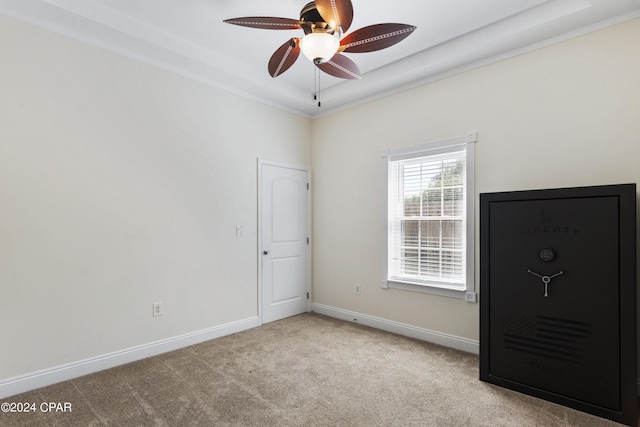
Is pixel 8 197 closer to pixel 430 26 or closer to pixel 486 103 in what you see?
pixel 430 26

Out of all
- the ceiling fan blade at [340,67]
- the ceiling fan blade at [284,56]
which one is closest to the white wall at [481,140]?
the ceiling fan blade at [340,67]

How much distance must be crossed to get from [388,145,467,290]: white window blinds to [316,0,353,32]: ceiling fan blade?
76.9 inches

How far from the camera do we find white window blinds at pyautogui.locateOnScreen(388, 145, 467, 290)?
344cm

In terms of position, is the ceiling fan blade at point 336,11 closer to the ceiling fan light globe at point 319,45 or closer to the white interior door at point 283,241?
A: the ceiling fan light globe at point 319,45

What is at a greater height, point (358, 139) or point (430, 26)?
point (430, 26)

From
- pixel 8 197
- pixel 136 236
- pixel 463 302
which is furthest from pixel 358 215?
pixel 8 197

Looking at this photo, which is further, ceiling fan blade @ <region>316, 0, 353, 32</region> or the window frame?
the window frame

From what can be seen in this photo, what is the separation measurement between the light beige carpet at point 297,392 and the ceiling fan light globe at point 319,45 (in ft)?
7.94

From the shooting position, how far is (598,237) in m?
2.25

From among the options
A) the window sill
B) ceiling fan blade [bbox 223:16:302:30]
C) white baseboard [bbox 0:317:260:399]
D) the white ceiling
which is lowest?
white baseboard [bbox 0:317:260:399]

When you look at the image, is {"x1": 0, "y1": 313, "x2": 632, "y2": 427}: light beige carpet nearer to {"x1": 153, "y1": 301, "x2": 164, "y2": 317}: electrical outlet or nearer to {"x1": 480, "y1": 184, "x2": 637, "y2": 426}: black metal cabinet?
{"x1": 480, "y1": 184, "x2": 637, "y2": 426}: black metal cabinet

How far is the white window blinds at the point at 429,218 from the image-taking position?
3.44 meters

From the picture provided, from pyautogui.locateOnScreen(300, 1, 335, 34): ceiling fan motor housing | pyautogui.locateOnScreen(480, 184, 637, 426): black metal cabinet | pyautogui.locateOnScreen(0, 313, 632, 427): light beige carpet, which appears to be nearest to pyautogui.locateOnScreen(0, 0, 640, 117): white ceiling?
pyautogui.locateOnScreen(300, 1, 335, 34): ceiling fan motor housing

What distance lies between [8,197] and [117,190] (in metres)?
0.74
